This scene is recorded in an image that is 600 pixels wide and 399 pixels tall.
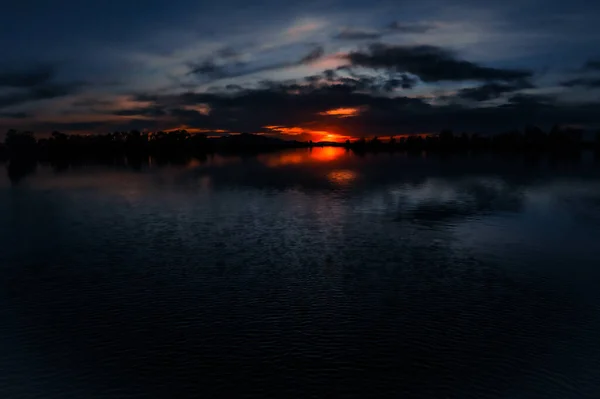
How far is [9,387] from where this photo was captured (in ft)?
66.3

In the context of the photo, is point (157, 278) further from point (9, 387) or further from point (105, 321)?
point (9, 387)

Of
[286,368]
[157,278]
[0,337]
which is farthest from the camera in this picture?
[157,278]

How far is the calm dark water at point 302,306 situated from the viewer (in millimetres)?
20766

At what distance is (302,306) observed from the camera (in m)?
28.7

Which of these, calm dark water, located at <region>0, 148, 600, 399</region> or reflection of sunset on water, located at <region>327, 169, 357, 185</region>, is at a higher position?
→ reflection of sunset on water, located at <region>327, 169, 357, 185</region>

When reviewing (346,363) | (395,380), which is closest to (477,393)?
(395,380)

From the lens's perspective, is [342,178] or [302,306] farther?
[342,178]

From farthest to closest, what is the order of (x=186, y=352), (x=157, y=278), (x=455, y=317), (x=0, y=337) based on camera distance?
1. (x=157, y=278)
2. (x=455, y=317)
3. (x=0, y=337)
4. (x=186, y=352)

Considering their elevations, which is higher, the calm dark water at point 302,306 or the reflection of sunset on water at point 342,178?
the reflection of sunset on water at point 342,178

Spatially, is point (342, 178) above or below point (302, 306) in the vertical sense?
above

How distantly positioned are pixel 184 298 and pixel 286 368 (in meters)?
10.7

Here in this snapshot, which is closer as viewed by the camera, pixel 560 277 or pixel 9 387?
pixel 9 387

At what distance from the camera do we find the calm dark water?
68.1 feet

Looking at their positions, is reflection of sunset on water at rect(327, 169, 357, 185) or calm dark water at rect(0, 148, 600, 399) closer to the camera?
calm dark water at rect(0, 148, 600, 399)
